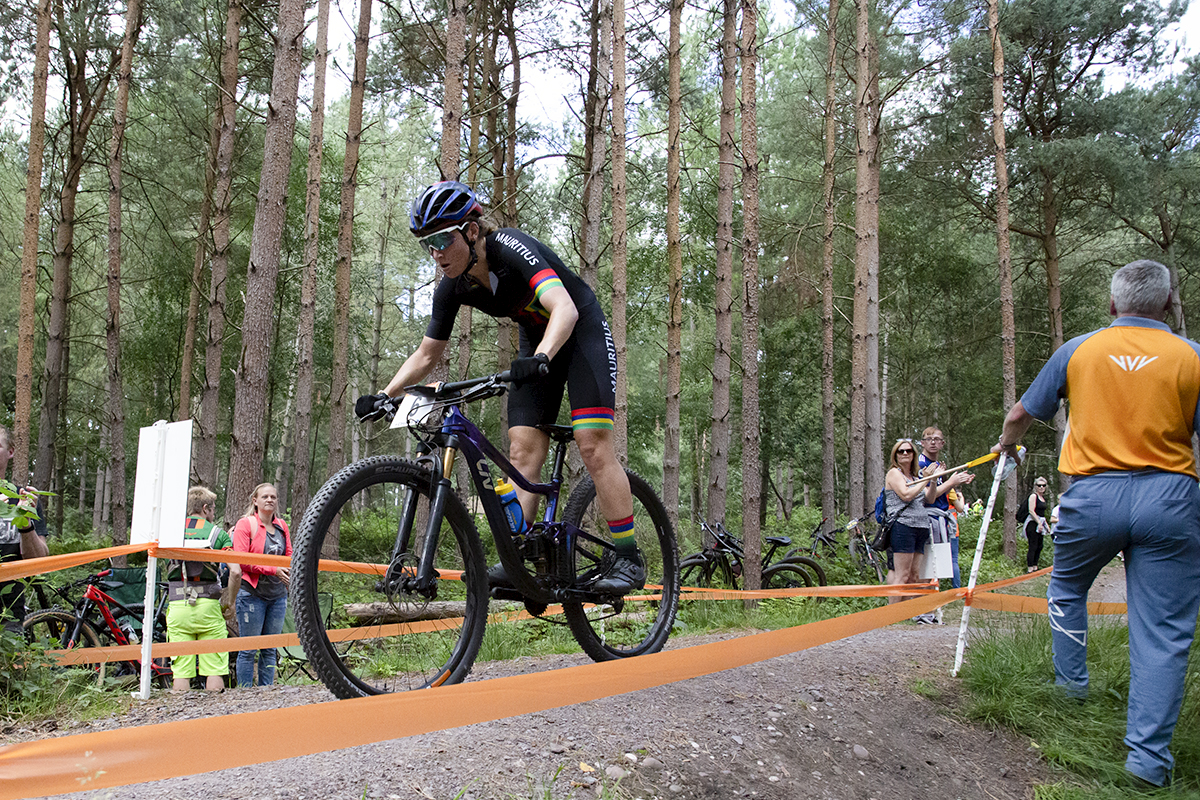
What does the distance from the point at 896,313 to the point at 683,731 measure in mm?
28614

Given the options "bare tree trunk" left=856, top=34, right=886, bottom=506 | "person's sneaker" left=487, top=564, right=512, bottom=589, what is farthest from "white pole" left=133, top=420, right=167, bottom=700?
"bare tree trunk" left=856, top=34, right=886, bottom=506

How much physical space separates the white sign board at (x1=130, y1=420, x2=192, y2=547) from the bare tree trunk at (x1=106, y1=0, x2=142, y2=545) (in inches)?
414

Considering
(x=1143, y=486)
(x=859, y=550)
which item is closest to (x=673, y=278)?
(x=859, y=550)

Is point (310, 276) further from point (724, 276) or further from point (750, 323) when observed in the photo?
point (750, 323)

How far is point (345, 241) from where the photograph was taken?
1493 centimetres

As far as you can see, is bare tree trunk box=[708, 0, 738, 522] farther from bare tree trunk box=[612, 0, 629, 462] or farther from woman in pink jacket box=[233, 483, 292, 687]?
woman in pink jacket box=[233, 483, 292, 687]

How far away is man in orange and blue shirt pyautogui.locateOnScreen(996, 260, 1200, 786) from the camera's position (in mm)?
3398

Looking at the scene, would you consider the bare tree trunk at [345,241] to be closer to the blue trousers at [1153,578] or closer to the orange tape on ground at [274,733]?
the orange tape on ground at [274,733]

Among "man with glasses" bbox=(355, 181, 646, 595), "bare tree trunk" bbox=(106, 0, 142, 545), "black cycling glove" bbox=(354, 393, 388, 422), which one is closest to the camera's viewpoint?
"black cycling glove" bbox=(354, 393, 388, 422)

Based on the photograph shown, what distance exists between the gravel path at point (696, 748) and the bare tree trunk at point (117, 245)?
11.5m

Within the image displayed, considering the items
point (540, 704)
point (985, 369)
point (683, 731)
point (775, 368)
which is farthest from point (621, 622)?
point (985, 369)

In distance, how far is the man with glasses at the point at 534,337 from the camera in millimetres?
3258

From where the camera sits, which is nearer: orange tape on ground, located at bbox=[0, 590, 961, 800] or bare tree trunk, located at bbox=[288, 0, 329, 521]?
orange tape on ground, located at bbox=[0, 590, 961, 800]

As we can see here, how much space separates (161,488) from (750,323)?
5.95 meters
